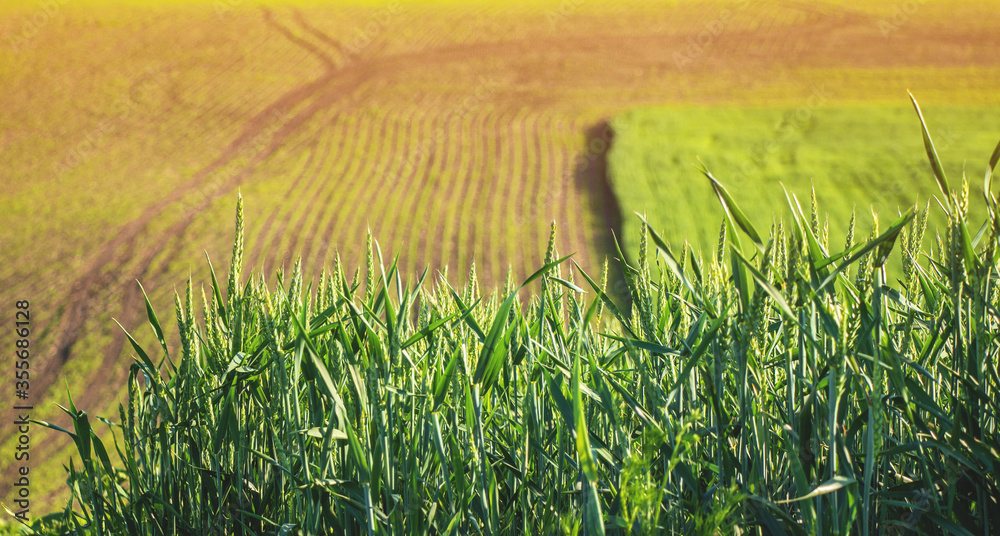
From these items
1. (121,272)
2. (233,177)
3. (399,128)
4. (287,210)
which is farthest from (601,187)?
(121,272)

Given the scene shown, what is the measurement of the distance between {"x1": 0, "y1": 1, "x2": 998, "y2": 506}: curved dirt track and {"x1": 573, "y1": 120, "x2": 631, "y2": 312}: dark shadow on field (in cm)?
8

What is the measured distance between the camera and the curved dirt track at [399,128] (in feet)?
47.9

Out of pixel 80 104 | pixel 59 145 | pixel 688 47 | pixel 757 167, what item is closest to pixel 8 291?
pixel 59 145

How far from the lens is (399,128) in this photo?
22.8 m

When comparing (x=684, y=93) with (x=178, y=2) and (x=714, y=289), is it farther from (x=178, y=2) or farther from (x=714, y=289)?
(x=714, y=289)

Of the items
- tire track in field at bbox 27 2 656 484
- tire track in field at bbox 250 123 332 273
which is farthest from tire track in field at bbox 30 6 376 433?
tire track in field at bbox 250 123 332 273

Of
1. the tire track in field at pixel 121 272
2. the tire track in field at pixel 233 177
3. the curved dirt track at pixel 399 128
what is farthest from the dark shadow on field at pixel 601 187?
the tire track in field at pixel 121 272

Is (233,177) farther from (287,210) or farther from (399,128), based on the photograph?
(399,128)

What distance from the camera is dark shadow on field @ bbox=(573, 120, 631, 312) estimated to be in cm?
1596

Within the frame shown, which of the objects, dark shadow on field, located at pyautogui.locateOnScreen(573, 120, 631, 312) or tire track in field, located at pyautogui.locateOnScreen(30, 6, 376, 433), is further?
dark shadow on field, located at pyautogui.locateOnScreen(573, 120, 631, 312)

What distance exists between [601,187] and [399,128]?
7.97 metres

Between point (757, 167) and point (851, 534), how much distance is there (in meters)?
19.5

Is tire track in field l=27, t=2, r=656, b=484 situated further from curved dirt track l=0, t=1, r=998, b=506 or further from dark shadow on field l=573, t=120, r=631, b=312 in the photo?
dark shadow on field l=573, t=120, r=631, b=312

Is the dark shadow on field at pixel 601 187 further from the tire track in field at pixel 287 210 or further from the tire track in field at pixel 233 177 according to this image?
the tire track in field at pixel 287 210
